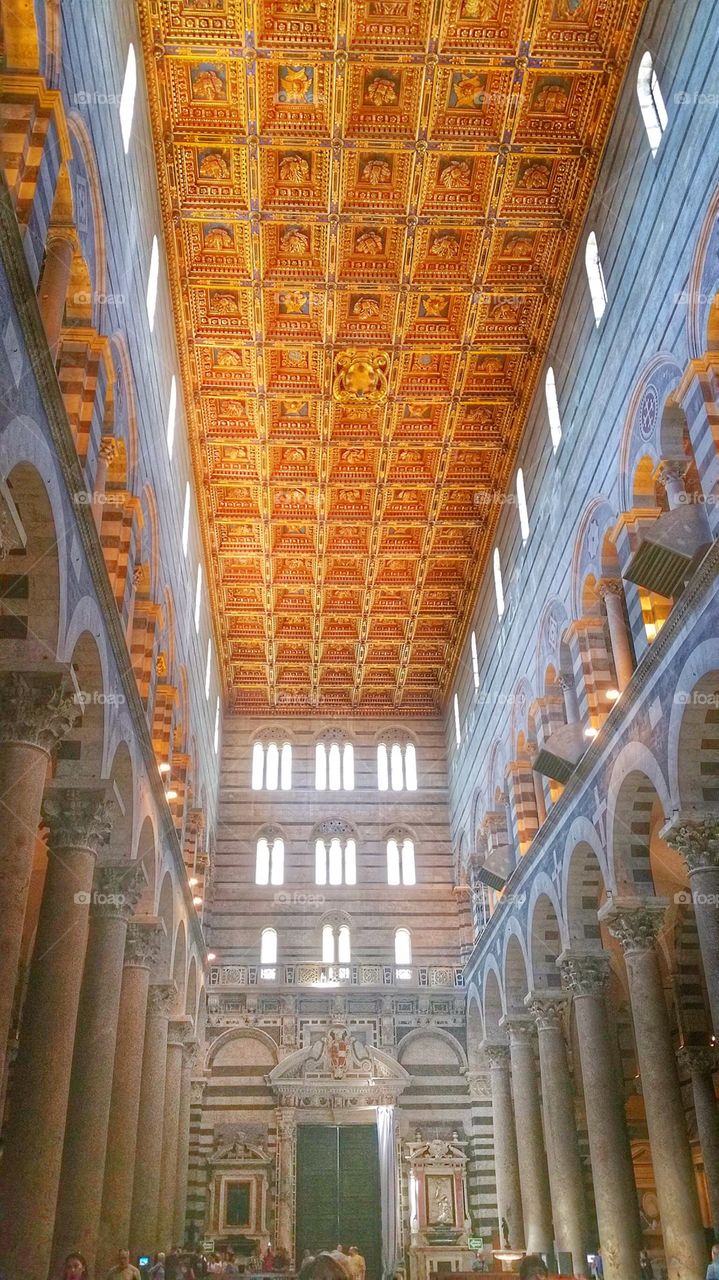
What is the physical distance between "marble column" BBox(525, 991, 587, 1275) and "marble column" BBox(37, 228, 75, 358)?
48.4ft

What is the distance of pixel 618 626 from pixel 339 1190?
16511 mm

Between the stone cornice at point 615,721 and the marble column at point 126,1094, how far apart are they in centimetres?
690

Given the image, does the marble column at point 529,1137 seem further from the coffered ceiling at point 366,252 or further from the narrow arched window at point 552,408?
the narrow arched window at point 552,408

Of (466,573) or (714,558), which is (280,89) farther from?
(466,573)

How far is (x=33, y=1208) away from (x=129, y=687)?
6511mm

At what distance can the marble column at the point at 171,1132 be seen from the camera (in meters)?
20.2

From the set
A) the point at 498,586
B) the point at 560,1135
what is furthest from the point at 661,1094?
the point at 498,586

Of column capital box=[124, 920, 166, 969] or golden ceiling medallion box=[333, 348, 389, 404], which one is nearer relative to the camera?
column capital box=[124, 920, 166, 969]

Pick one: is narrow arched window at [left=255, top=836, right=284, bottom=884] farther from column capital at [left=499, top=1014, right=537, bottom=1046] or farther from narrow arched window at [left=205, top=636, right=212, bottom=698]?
column capital at [left=499, top=1014, right=537, bottom=1046]

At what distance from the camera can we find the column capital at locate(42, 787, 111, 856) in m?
12.9

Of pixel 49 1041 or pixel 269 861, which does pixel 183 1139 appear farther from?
pixel 49 1041

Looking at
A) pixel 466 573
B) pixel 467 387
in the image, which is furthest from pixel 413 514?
pixel 467 387

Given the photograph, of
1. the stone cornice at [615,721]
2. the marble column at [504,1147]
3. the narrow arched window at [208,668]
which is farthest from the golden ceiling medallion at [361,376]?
the marble column at [504,1147]

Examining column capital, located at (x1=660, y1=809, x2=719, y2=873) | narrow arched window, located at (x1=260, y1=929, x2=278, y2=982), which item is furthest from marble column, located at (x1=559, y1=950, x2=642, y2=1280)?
narrow arched window, located at (x1=260, y1=929, x2=278, y2=982)
